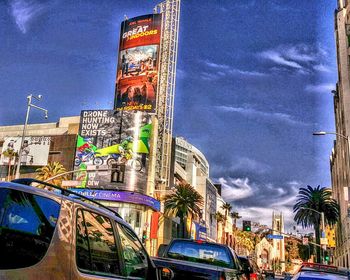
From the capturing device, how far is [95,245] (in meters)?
3.89

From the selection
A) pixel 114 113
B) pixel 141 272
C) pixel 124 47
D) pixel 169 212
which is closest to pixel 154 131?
pixel 114 113

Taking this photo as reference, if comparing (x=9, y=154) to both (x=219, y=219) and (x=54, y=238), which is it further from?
(x=54, y=238)

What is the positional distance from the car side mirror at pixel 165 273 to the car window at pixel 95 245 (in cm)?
111

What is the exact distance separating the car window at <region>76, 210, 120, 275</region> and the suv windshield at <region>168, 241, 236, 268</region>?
6.07 meters

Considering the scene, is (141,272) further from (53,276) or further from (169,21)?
(169,21)

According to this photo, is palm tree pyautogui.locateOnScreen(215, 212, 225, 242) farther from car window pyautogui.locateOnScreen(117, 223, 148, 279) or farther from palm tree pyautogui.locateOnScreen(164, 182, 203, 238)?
car window pyautogui.locateOnScreen(117, 223, 148, 279)

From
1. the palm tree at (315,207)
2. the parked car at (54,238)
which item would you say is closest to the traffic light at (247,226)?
the palm tree at (315,207)

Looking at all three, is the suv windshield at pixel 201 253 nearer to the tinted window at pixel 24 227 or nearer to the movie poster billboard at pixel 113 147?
the tinted window at pixel 24 227

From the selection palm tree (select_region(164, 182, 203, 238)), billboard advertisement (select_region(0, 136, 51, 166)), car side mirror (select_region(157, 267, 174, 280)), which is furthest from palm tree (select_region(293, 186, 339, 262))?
car side mirror (select_region(157, 267, 174, 280))

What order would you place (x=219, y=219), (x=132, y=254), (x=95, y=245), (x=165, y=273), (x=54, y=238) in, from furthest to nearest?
(x=219, y=219), (x=165, y=273), (x=132, y=254), (x=95, y=245), (x=54, y=238)

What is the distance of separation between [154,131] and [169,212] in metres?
13.4

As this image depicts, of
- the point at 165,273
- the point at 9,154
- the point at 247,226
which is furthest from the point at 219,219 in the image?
the point at 165,273

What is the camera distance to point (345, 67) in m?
66.1

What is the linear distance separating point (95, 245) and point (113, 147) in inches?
2502
